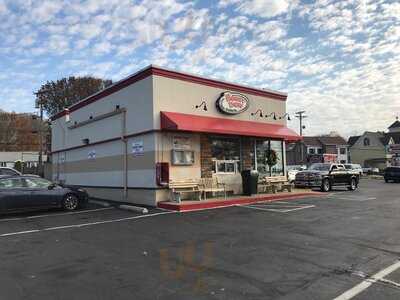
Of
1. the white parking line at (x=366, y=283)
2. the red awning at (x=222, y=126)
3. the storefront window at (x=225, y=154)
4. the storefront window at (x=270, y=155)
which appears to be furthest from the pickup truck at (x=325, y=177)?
the white parking line at (x=366, y=283)

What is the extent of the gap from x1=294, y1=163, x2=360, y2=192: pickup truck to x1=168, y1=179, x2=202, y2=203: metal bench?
11145 mm

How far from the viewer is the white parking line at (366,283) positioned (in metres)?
6.22

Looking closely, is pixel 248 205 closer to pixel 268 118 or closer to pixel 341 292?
pixel 268 118

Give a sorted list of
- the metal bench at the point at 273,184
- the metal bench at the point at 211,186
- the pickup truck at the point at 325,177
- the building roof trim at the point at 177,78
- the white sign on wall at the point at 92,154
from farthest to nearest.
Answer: the pickup truck at the point at 325,177 < the white sign on wall at the point at 92,154 < the metal bench at the point at 273,184 < the metal bench at the point at 211,186 < the building roof trim at the point at 177,78

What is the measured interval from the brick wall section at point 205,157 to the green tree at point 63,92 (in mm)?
38865

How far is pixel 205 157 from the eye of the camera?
64.3 feet

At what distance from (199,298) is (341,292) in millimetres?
2036

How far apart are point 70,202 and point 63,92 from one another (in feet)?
137

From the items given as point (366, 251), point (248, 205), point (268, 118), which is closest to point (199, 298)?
point (366, 251)

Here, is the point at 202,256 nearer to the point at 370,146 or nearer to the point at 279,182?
the point at 279,182

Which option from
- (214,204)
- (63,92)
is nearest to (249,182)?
(214,204)

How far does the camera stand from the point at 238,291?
6.43 metres

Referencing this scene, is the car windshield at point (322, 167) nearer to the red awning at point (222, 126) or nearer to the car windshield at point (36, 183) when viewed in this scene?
the red awning at point (222, 126)

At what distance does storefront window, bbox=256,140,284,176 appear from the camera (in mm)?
→ 22703
